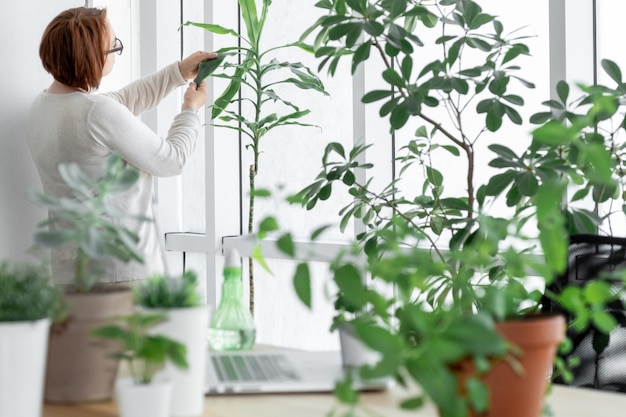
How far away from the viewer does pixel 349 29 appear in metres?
2.37

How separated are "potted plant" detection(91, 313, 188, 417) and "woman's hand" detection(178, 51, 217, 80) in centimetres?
229

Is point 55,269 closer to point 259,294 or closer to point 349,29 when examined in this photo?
point 349,29

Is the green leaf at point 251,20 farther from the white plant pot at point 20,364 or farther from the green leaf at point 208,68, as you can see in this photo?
the white plant pot at point 20,364

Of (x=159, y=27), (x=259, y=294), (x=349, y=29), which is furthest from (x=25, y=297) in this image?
(x=159, y=27)

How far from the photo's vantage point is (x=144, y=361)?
1.08m

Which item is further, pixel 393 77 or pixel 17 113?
pixel 17 113

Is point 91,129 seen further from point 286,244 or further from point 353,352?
point 286,244

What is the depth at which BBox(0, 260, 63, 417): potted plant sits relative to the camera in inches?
44.4

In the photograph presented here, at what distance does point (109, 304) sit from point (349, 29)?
52.4 inches

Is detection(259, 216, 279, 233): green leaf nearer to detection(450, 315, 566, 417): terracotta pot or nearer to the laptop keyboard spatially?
detection(450, 315, 566, 417): terracotta pot

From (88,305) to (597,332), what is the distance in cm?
128

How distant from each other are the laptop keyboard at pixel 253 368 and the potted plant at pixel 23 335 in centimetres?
35

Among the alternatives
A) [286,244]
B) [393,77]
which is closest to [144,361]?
[286,244]

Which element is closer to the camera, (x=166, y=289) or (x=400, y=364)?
(x=400, y=364)
